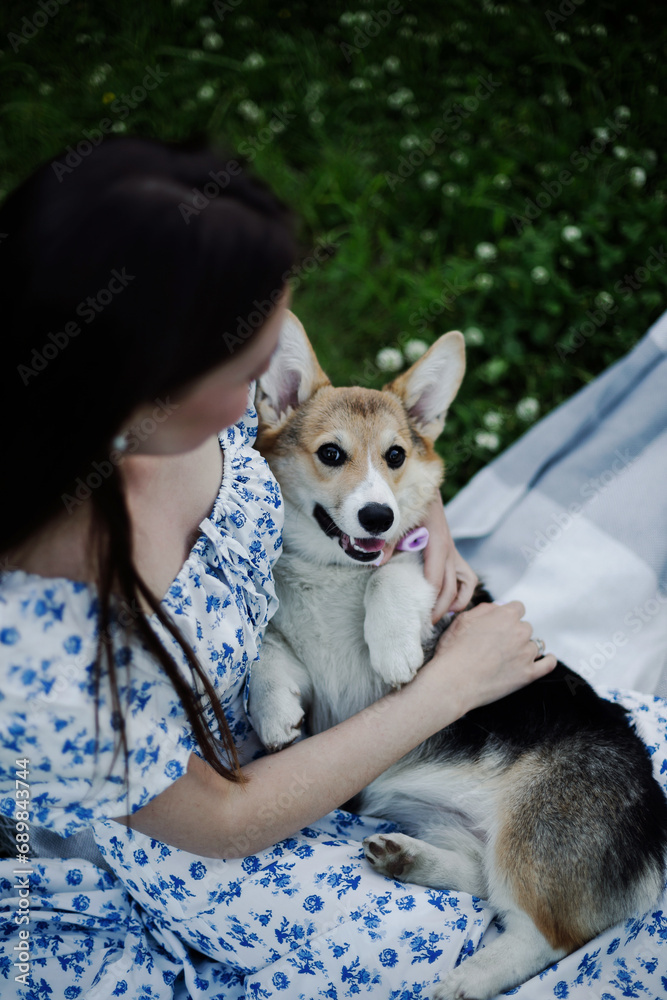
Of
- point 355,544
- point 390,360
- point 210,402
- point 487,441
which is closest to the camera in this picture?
point 210,402

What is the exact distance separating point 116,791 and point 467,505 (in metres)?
1.93

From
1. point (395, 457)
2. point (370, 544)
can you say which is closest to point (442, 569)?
point (370, 544)

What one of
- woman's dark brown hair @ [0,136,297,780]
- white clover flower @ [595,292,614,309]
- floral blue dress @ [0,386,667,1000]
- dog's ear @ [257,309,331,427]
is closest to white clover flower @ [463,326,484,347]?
white clover flower @ [595,292,614,309]

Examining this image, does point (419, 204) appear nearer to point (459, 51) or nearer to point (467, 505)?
point (459, 51)

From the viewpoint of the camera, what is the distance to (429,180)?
3621 mm

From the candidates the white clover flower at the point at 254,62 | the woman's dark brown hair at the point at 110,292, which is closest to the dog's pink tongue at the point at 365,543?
the woman's dark brown hair at the point at 110,292

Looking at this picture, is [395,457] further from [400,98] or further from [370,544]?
[400,98]

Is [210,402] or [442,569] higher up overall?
[210,402]

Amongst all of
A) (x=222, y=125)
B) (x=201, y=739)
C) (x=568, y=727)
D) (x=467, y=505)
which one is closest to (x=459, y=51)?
(x=222, y=125)

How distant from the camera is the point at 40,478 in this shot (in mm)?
1059

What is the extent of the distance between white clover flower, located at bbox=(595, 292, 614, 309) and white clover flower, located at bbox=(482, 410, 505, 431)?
0.75 metres

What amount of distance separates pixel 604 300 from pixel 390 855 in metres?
2.66

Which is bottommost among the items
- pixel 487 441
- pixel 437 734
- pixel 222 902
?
pixel 222 902

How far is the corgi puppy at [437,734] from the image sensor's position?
62.8 inches
